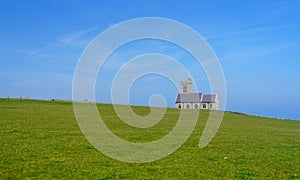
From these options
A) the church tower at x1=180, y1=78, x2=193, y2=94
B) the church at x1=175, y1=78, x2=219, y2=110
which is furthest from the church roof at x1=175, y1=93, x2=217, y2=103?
the church tower at x1=180, y1=78, x2=193, y2=94

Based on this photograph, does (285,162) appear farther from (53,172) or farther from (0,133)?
(0,133)

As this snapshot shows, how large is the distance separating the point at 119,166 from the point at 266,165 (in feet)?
29.0

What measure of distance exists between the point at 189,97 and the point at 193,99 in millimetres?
2897

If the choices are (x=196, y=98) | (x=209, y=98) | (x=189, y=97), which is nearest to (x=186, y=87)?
(x=189, y=97)

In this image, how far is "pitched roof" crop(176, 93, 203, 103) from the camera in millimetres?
141250

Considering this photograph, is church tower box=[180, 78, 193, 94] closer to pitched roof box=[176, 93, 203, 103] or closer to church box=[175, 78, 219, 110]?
church box=[175, 78, 219, 110]

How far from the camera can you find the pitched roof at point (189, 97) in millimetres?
141250

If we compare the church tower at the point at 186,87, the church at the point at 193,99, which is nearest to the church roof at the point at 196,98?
the church at the point at 193,99

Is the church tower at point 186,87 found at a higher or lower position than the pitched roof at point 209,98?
higher

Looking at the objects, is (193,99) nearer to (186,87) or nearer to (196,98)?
(196,98)

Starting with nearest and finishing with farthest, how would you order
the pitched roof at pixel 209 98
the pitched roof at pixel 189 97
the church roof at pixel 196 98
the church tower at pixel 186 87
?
the pitched roof at pixel 209 98
the church roof at pixel 196 98
the pitched roof at pixel 189 97
the church tower at pixel 186 87

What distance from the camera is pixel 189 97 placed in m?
144

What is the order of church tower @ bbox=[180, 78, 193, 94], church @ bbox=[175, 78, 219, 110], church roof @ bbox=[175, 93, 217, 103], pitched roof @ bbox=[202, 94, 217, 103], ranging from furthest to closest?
church tower @ bbox=[180, 78, 193, 94], church roof @ bbox=[175, 93, 217, 103], church @ bbox=[175, 78, 219, 110], pitched roof @ bbox=[202, 94, 217, 103]

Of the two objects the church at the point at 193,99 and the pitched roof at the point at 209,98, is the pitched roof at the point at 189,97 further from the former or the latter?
the pitched roof at the point at 209,98
